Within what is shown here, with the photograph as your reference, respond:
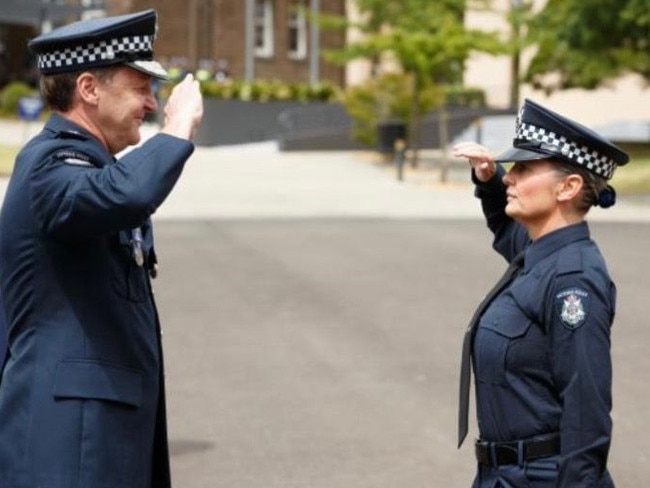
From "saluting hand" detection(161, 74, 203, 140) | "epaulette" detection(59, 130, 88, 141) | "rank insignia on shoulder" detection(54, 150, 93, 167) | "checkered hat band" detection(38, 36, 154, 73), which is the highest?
"checkered hat band" detection(38, 36, 154, 73)

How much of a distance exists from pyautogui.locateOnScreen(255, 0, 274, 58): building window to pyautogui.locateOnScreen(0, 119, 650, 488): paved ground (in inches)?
1343

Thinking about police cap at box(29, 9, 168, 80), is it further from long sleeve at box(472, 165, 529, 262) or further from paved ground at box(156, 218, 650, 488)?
paved ground at box(156, 218, 650, 488)

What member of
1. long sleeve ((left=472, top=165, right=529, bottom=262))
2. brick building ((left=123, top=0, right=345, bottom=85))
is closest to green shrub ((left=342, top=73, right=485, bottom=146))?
brick building ((left=123, top=0, right=345, bottom=85))

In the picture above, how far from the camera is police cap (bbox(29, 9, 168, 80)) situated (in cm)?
405

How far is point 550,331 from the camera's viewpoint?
164 inches

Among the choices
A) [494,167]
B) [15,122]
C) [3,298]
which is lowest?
[15,122]

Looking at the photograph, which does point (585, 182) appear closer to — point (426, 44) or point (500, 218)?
point (500, 218)

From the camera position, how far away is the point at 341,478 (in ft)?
25.6

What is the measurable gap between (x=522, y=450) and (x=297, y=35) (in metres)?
56.4

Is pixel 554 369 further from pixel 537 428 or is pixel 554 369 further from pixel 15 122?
pixel 15 122

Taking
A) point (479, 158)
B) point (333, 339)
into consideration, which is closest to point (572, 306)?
point (479, 158)

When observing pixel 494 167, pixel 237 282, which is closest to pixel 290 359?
pixel 237 282

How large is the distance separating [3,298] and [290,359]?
7.08m

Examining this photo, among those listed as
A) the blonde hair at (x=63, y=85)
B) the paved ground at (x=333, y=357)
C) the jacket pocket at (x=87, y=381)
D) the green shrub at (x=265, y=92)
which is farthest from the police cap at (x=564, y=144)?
the green shrub at (x=265, y=92)
